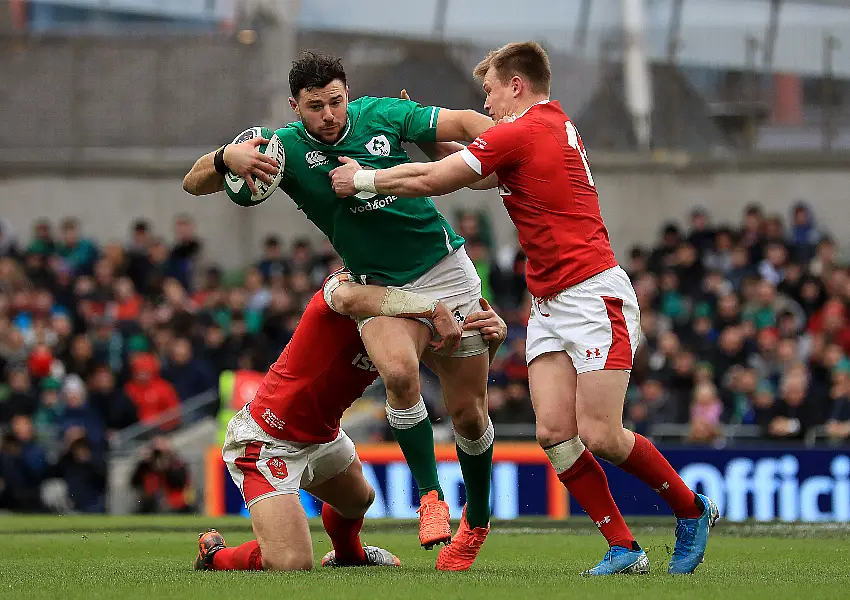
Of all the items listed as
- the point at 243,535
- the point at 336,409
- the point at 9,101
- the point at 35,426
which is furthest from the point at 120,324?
the point at 336,409

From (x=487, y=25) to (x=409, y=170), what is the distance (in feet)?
52.2

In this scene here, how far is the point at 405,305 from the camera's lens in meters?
7.27

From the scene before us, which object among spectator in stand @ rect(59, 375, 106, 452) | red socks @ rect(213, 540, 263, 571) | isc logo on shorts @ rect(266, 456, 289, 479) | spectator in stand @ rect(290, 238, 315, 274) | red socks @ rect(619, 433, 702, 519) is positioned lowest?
spectator in stand @ rect(59, 375, 106, 452)

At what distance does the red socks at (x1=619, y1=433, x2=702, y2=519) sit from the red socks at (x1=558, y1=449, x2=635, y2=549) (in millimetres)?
157

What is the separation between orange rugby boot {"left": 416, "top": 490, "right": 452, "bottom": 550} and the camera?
6734 mm

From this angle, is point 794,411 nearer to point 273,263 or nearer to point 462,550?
point 273,263

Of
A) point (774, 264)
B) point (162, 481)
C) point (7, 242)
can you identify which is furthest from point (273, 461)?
point (7, 242)

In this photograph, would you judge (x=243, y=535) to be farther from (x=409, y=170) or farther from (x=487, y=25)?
(x=487, y=25)

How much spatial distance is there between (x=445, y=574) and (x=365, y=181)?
1.87 metres

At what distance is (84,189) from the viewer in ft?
75.3

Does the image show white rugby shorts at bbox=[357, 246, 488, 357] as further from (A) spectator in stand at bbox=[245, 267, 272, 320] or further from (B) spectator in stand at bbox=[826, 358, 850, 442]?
(A) spectator in stand at bbox=[245, 267, 272, 320]

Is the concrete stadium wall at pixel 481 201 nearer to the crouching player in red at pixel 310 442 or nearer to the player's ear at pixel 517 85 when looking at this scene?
the crouching player in red at pixel 310 442

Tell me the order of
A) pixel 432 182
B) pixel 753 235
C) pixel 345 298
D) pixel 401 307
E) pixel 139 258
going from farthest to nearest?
pixel 139 258 → pixel 753 235 → pixel 345 298 → pixel 401 307 → pixel 432 182

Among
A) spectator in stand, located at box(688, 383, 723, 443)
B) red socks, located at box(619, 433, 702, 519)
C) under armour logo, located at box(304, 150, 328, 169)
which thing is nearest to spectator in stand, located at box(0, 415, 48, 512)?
spectator in stand, located at box(688, 383, 723, 443)
